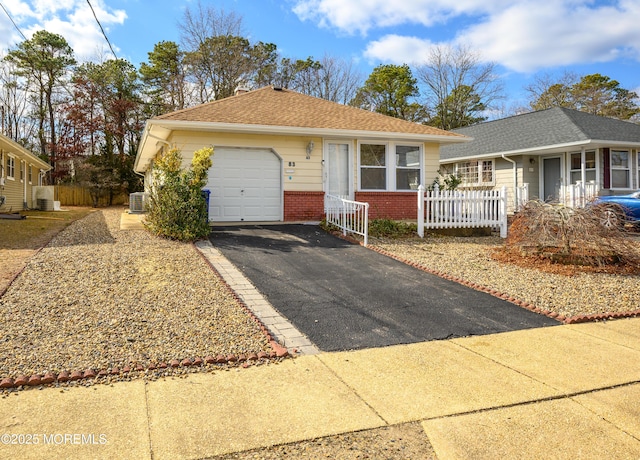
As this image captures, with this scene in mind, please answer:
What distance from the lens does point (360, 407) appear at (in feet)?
10.5

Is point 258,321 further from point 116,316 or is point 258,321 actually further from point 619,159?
point 619,159

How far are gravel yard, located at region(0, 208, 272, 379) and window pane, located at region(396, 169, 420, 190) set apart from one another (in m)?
7.94

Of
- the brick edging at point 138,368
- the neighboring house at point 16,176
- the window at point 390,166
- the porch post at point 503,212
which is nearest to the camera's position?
the brick edging at point 138,368

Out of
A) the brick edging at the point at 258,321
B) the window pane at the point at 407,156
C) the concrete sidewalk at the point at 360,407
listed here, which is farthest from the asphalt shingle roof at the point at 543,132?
the concrete sidewalk at the point at 360,407

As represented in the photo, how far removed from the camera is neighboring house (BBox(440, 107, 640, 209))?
1692cm

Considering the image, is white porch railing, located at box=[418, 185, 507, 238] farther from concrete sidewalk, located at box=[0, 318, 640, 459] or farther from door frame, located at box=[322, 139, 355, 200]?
concrete sidewalk, located at box=[0, 318, 640, 459]

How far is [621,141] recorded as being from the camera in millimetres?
16422

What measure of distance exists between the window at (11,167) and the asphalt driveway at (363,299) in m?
15.0

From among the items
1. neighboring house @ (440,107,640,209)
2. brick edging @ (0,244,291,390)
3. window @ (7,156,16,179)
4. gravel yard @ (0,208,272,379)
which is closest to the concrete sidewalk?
brick edging @ (0,244,291,390)

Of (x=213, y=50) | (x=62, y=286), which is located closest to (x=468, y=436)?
(x=62, y=286)

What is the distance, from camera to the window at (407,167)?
14.0 m

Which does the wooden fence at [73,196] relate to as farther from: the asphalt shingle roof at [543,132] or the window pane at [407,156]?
the window pane at [407,156]

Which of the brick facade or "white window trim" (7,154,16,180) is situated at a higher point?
"white window trim" (7,154,16,180)

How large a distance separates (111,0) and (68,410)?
8716mm
